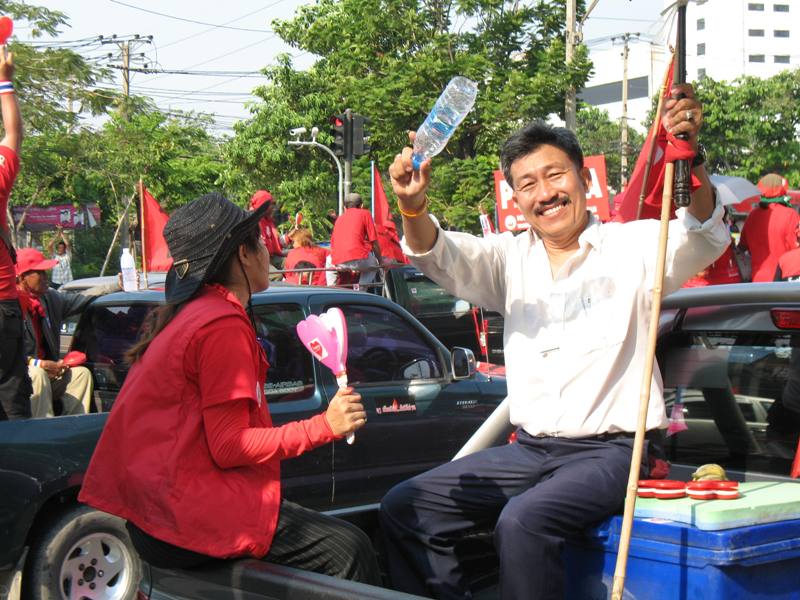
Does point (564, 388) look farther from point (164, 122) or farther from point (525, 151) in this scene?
point (164, 122)

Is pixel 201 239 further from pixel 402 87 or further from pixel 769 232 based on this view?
pixel 402 87

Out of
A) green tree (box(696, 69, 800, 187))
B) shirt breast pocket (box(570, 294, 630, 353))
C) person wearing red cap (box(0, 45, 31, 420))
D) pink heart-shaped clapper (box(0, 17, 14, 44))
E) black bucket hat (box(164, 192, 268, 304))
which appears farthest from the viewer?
green tree (box(696, 69, 800, 187))

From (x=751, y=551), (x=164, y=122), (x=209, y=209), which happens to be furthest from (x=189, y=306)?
(x=164, y=122)

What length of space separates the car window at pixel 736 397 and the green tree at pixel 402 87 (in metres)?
20.9

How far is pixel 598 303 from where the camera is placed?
3084mm

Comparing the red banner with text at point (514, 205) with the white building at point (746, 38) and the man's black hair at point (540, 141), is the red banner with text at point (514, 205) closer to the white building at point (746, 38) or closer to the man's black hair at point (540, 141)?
the man's black hair at point (540, 141)

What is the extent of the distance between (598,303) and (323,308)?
11.2 ft

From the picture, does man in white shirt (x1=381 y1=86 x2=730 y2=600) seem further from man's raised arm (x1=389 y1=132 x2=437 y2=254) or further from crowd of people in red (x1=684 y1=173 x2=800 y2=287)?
crowd of people in red (x1=684 y1=173 x2=800 y2=287)

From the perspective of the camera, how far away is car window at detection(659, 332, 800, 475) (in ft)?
12.0

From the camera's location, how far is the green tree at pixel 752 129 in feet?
152

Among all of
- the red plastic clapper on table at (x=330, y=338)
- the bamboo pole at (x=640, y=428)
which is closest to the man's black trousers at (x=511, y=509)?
the bamboo pole at (x=640, y=428)

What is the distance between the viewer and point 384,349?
21.8ft

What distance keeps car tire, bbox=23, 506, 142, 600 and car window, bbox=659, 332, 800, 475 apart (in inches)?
112

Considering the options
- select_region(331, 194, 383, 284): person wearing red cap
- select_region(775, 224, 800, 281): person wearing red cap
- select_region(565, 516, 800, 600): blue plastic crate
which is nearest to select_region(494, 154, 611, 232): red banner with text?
select_region(775, 224, 800, 281): person wearing red cap
